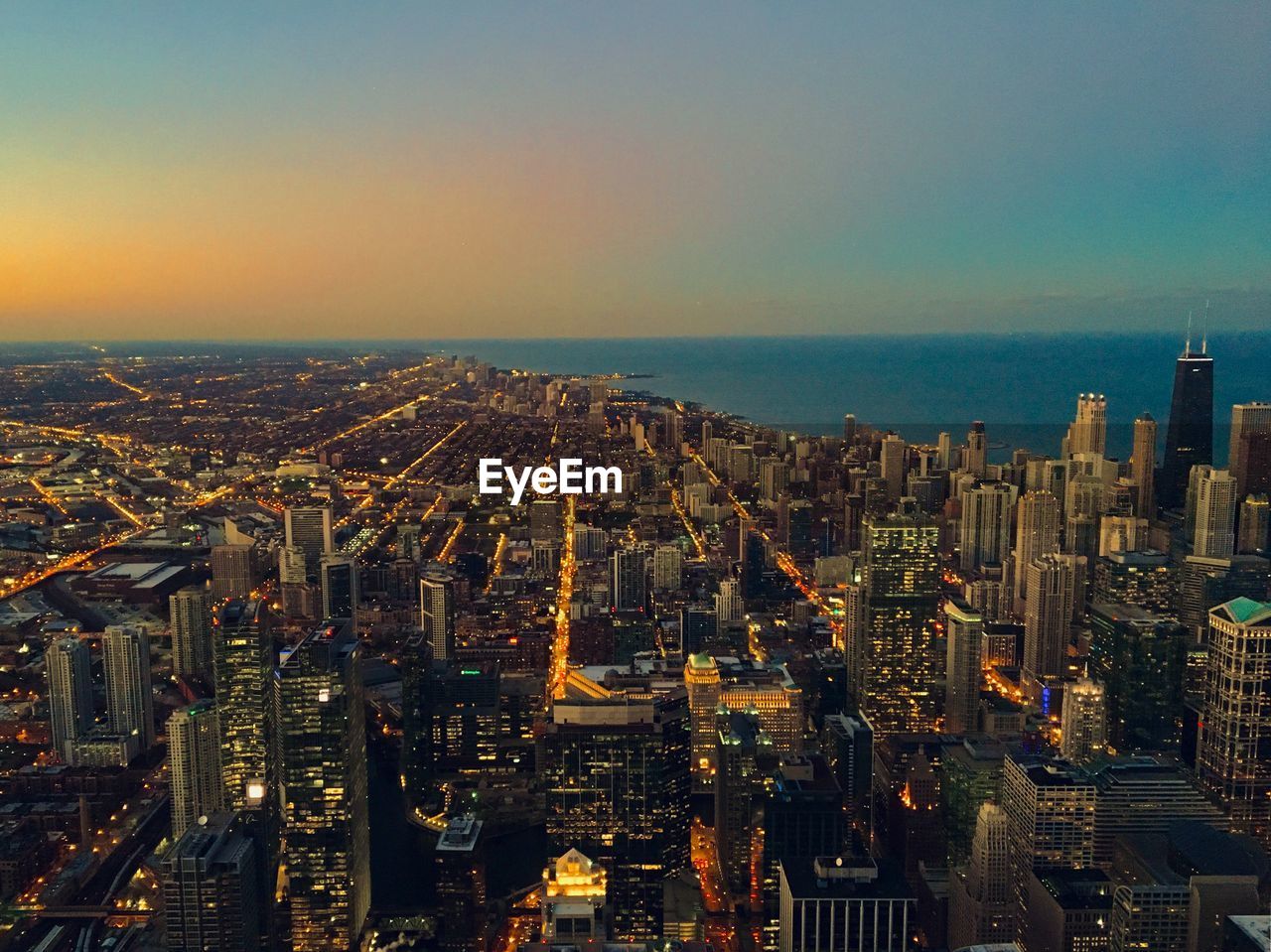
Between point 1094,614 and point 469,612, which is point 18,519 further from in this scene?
point 1094,614

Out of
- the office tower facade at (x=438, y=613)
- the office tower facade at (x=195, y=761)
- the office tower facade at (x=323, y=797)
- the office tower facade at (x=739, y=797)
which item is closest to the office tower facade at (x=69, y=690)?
the office tower facade at (x=195, y=761)

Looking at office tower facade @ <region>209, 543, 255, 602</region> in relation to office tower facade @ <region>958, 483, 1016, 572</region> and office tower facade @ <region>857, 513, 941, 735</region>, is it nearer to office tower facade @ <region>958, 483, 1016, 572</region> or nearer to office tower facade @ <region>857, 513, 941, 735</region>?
office tower facade @ <region>857, 513, 941, 735</region>

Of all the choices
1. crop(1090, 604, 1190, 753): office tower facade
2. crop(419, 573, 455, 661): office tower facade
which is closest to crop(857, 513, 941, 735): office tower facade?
crop(1090, 604, 1190, 753): office tower facade

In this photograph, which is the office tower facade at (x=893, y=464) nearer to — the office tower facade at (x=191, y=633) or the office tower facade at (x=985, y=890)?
the office tower facade at (x=985, y=890)

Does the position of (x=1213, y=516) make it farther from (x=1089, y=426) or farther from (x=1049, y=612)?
(x=1049, y=612)

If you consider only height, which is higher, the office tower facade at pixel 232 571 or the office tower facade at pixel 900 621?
the office tower facade at pixel 232 571
